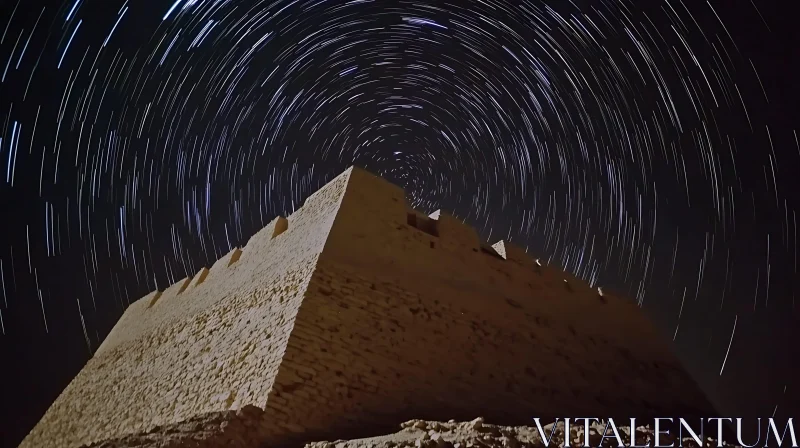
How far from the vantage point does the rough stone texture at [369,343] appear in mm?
6273

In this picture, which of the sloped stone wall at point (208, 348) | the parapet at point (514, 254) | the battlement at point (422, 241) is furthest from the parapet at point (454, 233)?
the sloped stone wall at point (208, 348)

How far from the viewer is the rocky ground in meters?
4.48

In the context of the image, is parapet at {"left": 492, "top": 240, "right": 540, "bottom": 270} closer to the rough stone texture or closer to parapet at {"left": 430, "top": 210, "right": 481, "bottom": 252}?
the rough stone texture

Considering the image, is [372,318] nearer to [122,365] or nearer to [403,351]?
[403,351]

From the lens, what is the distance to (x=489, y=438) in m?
4.57

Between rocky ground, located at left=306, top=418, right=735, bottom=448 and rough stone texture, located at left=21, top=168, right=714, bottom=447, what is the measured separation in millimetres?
1030

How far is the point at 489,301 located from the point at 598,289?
4.76m

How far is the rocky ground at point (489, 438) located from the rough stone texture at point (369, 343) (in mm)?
1030

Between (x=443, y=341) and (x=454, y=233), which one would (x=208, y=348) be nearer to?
(x=443, y=341)

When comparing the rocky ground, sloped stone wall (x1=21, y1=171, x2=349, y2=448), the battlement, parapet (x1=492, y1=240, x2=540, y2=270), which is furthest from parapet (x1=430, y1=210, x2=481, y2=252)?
the rocky ground

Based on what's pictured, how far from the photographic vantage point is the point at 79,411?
1093 centimetres

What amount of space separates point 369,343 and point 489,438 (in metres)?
2.67

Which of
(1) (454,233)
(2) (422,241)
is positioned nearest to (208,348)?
(2) (422,241)

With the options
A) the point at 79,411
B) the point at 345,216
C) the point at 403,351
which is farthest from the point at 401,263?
the point at 79,411
